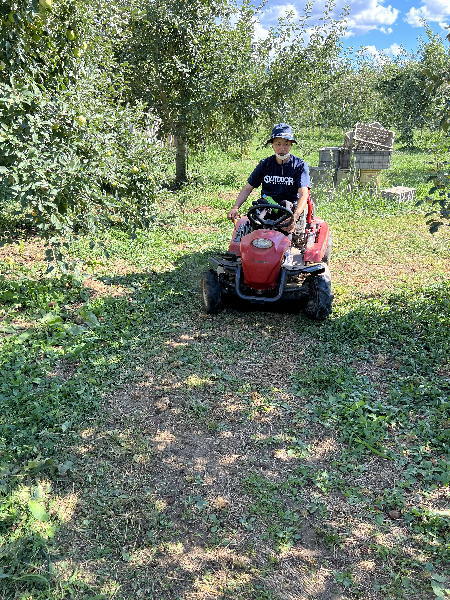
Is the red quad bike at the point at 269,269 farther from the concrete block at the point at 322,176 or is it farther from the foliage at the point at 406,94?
the foliage at the point at 406,94

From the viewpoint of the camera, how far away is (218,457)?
3.22 m

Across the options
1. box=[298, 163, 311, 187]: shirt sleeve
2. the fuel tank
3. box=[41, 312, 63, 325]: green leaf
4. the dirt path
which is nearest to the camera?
the dirt path

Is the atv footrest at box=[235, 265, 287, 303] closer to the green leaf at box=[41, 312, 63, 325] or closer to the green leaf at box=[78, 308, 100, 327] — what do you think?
the green leaf at box=[78, 308, 100, 327]

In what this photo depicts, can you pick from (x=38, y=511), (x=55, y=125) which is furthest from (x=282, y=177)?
(x=38, y=511)

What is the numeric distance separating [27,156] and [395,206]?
773 centimetres

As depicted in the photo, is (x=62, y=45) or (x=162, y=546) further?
(x=62, y=45)

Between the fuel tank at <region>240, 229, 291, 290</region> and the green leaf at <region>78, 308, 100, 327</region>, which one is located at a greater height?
the fuel tank at <region>240, 229, 291, 290</region>

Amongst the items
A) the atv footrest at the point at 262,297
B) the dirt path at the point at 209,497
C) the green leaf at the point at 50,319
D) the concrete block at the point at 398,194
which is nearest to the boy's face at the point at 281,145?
the atv footrest at the point at 262,297

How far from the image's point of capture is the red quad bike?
4754 millimetres

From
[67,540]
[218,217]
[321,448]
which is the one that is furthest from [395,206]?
[67,540]

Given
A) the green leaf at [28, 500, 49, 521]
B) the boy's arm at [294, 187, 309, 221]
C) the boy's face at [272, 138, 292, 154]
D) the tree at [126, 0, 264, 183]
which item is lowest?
the green leaf at [28, 500, 49, 521]

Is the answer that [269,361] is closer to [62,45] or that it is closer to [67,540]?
[67,540]

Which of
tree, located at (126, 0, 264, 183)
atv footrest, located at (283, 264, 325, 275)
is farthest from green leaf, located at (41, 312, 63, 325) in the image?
tree, located at (126, 0, 264, 183)

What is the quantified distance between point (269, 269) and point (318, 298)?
1.75 ft
